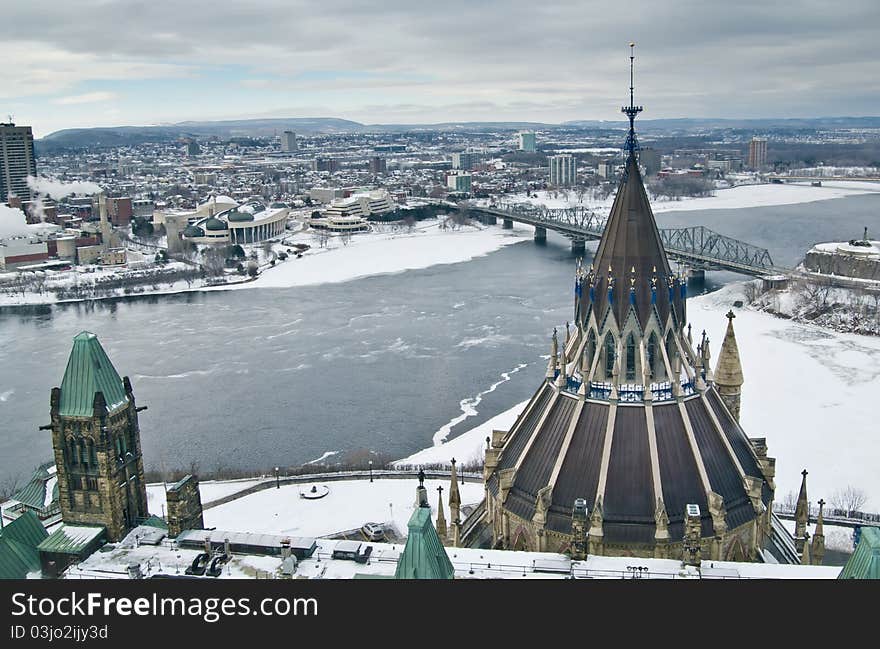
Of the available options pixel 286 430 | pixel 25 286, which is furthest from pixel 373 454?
pixel 25 286

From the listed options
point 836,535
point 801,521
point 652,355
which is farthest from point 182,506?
point 836,535

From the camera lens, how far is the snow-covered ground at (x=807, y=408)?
53312 millimetres

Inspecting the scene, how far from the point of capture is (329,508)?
158 feet

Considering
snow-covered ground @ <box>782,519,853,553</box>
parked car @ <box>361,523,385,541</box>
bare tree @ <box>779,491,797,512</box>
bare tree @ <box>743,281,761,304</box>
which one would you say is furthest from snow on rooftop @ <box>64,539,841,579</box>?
bare tree @ <box>743,281,761,304</box>

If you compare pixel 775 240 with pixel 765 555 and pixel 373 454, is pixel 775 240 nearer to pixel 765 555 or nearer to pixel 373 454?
pixel 373 454

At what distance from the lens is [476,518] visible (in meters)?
30.0

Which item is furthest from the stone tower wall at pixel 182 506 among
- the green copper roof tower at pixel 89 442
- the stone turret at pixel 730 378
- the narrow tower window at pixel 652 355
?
the stone turret at pixel 730 378

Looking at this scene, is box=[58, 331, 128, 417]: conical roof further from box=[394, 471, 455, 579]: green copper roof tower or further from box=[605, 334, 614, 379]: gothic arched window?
box=[605, 334, 614, 379]: gothic arched window

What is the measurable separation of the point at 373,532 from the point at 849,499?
88.1 feet

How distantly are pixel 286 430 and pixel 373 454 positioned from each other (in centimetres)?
958

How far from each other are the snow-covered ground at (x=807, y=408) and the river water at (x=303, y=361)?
26.2 feet

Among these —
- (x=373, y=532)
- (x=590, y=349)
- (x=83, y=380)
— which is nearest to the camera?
(x=590, y=349)

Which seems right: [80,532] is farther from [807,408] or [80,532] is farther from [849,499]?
[807,408]

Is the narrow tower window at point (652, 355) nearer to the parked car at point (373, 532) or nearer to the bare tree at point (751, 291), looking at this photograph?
the parked car at point (373, 532)
